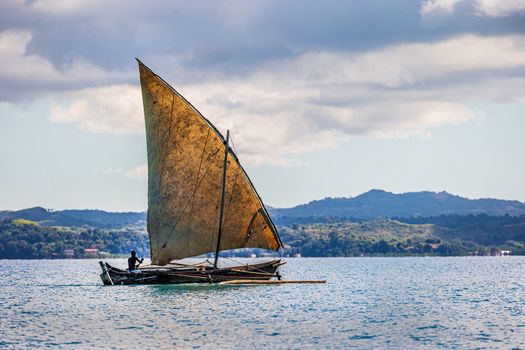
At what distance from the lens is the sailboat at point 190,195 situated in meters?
77.2

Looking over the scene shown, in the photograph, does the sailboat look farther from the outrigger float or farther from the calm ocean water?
the calm ocean water

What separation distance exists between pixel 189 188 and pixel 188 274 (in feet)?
24.5

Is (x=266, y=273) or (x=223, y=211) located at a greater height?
(x=223, y=211)

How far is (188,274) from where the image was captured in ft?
267

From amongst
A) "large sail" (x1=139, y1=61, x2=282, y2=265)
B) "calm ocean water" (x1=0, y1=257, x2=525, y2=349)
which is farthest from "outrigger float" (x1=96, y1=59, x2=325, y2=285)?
"calm ocean water" (x1=0, y1=257, x2=525, y2=349)

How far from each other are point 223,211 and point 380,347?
32.9m

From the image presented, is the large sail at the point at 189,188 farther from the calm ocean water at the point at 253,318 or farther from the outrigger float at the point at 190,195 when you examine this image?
the calm ocean water at the point at 253,318

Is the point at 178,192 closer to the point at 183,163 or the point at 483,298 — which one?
the point at 183,163

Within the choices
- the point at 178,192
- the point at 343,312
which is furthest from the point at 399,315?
the point at 178,192

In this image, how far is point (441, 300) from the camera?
83125mm

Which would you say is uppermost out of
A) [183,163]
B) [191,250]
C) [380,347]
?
[183,163]

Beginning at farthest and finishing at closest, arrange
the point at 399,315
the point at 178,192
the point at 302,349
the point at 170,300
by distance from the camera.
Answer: the point at 178,192
the point at 170,300
the point at 399,315
the point at 302,349

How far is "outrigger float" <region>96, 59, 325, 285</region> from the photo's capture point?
253 ft

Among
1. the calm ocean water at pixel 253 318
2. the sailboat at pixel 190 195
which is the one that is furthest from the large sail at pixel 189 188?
the calm ocean water at pixel 253 318
